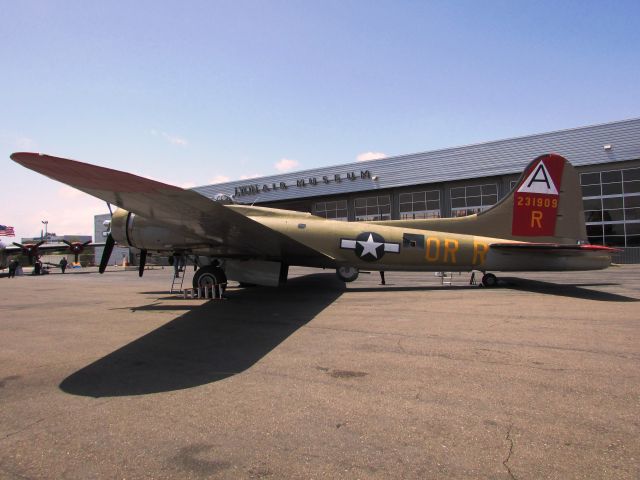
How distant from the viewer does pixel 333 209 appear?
45000 mm

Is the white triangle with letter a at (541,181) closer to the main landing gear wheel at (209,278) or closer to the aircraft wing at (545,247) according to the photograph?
the aircraft wing at (545,247)

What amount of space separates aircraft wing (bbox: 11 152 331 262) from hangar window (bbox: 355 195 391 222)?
29.3 meters

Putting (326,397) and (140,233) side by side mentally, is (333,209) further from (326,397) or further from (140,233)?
(326,397)

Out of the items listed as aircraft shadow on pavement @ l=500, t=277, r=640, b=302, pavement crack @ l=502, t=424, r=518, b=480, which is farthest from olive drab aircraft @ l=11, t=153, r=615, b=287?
pavement crack @ l=502, t=424, r=518, b=480

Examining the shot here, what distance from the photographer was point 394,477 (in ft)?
8.97

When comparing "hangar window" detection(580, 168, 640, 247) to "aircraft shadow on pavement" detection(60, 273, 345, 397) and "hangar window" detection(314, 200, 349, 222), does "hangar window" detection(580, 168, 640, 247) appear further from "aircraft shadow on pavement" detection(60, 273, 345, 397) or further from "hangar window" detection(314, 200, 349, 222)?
"aircraft shadow on pavement" detection(60, 273, 345, 397)

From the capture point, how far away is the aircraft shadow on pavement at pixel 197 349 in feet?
16.1

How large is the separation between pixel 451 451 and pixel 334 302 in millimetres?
8384

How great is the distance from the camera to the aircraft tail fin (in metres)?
14.5

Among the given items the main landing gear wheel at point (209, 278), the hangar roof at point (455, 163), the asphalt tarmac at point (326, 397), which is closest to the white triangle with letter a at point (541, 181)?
the asphalt tarmac at point (326, 397)

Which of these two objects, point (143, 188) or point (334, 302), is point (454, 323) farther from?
point (143, 188)

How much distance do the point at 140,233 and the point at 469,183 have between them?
31.3 m

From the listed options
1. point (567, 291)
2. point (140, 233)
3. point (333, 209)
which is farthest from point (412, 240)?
point (333, 209)

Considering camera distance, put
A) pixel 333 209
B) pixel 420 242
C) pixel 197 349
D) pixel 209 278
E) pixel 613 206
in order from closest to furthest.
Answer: pixel 197 349 → pixel 209 278 → pixel 420 242 → pixel 613 206 → pixel 333 209
